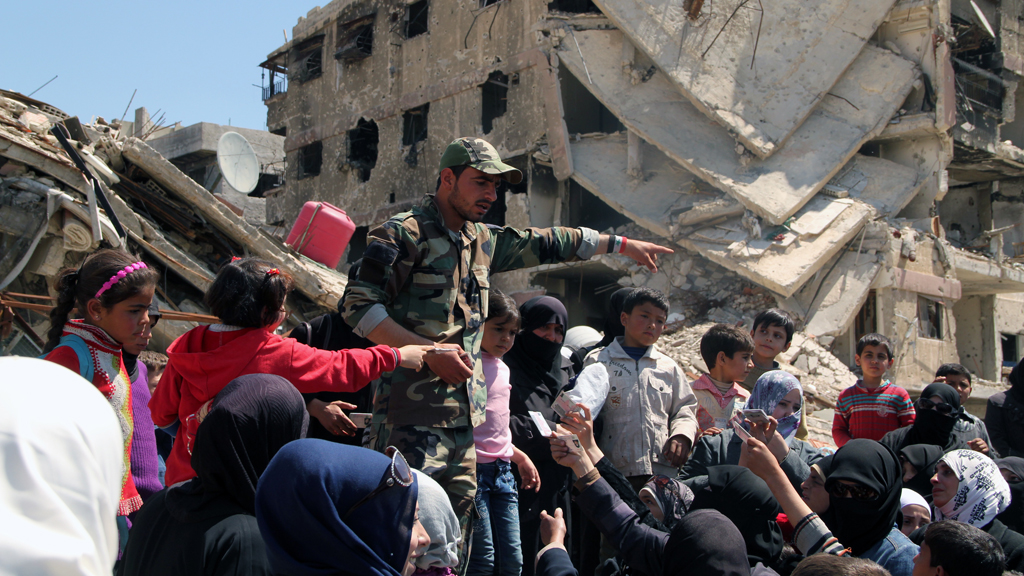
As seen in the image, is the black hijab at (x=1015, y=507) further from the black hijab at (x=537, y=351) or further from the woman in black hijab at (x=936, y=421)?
the black hijab at (x=537, y=351)

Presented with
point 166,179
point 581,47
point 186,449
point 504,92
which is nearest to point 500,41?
point 504,92

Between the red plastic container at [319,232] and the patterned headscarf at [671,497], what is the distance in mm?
8627

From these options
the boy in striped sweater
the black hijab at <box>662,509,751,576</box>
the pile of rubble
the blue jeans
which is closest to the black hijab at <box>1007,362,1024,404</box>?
the boy in striped sweater

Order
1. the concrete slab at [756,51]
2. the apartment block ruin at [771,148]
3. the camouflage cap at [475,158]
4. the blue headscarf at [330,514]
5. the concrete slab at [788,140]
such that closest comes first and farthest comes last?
the blue headscarf at [330,514], the camouflage cap at [475,158], the apartment block ruin at [771,148], the concrete slab at [788,140], the concrete slab at [756,51]

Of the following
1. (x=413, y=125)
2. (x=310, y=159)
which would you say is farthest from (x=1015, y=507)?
(x=310, y=159)

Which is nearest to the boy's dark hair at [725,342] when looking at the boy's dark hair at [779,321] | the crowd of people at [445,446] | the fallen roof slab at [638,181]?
the crowd of people at [445,446]

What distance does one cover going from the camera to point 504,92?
677 inches

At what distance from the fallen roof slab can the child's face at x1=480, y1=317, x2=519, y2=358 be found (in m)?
10.1

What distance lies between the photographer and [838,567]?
199 cm

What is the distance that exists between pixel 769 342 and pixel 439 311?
255 centimetres

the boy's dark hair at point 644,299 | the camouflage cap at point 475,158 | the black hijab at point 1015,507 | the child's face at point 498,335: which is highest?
the camouflage cap at point 475,158

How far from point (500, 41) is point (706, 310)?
25.4 feet

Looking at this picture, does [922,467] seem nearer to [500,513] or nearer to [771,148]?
[500,513]

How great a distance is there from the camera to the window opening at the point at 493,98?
1666 cm
